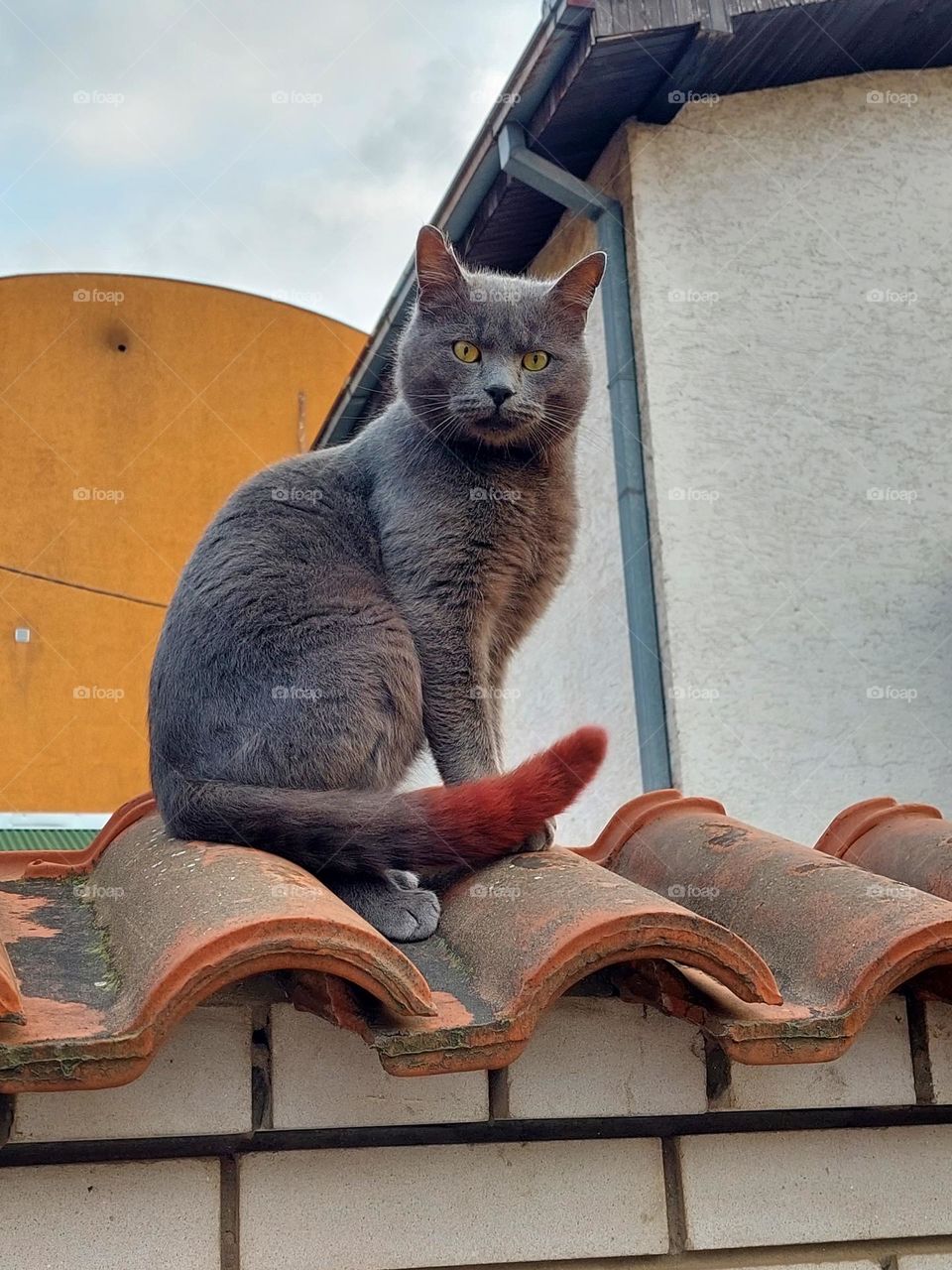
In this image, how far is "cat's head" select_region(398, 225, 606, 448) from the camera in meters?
2.80

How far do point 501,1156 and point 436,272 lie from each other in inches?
75.0

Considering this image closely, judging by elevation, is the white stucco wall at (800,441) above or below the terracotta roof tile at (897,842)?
above

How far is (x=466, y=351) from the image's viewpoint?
114 inches

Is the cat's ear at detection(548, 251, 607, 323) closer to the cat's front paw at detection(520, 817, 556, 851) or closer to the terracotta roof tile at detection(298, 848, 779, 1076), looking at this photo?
the cat's front paw at detection(520, 817, 556, 851)

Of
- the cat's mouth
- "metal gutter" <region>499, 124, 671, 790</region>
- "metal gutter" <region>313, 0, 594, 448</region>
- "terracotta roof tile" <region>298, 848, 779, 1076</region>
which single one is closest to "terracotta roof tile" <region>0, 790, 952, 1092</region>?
"terracotta roof tile" <region>298, 848, 779, 1076</region>

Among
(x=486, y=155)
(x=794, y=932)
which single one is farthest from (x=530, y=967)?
(x=486, y=155)

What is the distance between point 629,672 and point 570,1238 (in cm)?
385

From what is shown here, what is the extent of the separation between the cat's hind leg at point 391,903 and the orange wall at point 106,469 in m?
8.88

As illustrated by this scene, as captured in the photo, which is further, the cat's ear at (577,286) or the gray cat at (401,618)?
the cat's ear at (577,286)

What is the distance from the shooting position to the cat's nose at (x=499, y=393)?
9.04 ft

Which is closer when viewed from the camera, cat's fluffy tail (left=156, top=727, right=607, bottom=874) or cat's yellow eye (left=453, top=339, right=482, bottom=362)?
cat's fluffy tail (left=156, top=727, right=607, bottom=874)

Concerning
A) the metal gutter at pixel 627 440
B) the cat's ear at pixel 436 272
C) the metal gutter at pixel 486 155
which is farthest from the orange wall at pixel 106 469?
the cat's ear at pixel 436 272

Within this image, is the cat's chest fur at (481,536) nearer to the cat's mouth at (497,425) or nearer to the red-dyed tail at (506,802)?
the cat's mouth at (497,425)

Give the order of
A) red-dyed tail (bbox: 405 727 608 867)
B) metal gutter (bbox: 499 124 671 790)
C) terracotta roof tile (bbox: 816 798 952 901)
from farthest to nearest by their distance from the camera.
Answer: metal gutter (bbox: 499 124 671 790), terracotta roof tile (bbox: 816 798 952 901), red-dyed tail (bbox: 405 727 608 867)
